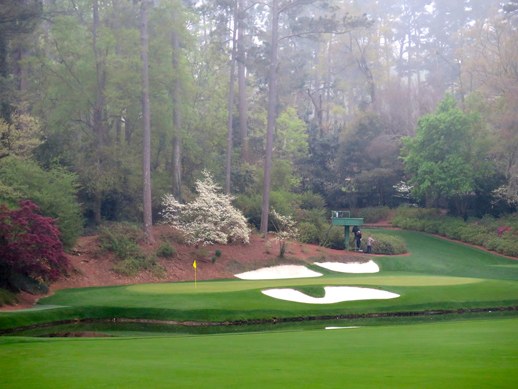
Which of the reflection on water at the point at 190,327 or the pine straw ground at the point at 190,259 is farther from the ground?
the pine straw ground at the point at 190,259

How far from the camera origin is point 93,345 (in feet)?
48.2

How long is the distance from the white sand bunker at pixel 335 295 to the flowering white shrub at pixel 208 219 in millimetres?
9973

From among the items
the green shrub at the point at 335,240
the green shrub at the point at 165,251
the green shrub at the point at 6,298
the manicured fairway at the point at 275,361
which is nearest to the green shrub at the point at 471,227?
the green shrub at the point at 335,240

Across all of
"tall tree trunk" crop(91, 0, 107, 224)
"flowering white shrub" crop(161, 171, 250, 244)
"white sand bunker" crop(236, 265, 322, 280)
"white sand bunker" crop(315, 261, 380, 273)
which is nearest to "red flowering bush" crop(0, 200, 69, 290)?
"flowering white shrub" crop(161, 171, 250, 244)

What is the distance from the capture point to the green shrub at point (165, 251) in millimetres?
33500

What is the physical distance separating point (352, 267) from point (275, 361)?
2500 cm

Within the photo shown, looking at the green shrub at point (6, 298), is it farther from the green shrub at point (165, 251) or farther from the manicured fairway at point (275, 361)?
the green shrub at point (165, 251)

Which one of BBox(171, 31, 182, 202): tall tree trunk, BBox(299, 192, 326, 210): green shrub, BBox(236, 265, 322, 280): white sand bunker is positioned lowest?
BBox(236, 265, 322, 280): white sand bunker

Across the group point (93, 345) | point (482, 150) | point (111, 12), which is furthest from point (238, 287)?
point (482, 150)

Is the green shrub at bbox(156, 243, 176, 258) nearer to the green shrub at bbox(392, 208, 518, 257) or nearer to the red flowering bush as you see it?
the red flowering bush

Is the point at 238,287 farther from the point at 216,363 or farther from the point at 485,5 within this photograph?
the point at 485,5

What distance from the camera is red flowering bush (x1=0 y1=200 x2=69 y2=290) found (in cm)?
2388

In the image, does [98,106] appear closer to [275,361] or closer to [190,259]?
[190,259]

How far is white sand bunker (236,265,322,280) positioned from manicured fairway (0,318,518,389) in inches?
644
